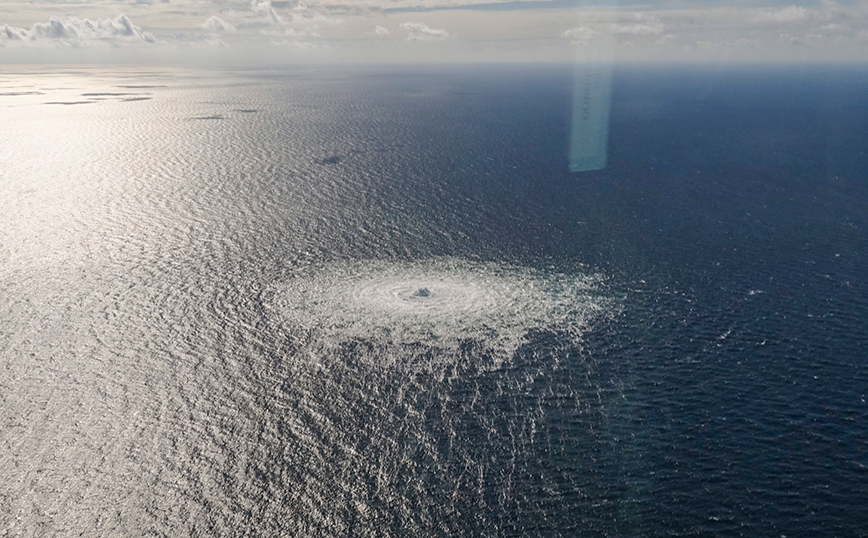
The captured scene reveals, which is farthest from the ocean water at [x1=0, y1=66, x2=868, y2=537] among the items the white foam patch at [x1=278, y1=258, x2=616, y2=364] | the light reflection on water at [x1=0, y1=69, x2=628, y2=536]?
the white foam patch at [x1=278, y1=258, x2=616, y2=364]

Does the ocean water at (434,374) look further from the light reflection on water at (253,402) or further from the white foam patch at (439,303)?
the white foam patch at (439,303)

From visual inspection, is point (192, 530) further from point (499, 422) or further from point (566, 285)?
point (566, 285)

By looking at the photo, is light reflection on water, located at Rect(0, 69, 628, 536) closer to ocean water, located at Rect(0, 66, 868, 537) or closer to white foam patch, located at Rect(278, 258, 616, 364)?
ocean water, located at Rect(0, 66, 868, 537)

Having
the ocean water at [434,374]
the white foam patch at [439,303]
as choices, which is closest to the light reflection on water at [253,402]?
the ocean water at [434,374]

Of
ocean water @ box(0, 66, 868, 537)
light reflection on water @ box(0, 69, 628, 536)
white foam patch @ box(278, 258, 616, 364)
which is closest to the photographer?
light reflection on water @ box(0, 69, 628, 536)

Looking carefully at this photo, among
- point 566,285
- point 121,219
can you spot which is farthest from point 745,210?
point 121,219

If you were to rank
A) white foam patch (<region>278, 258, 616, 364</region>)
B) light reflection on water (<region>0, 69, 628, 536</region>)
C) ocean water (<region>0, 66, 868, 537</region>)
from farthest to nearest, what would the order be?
white foam patch (<region>278, 258, 616, 364</region>) → ocean water (<region>0, 66, 868, 537</region>) → light reflection on water (<region>0, 69, 628, 536</region>)

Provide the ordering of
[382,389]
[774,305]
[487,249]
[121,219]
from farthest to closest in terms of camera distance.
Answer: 1. [121,219]
2. [487,249]
3. [774,305]
4. [382,389]

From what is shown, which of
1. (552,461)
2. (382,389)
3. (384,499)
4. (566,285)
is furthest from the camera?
(566,285)
